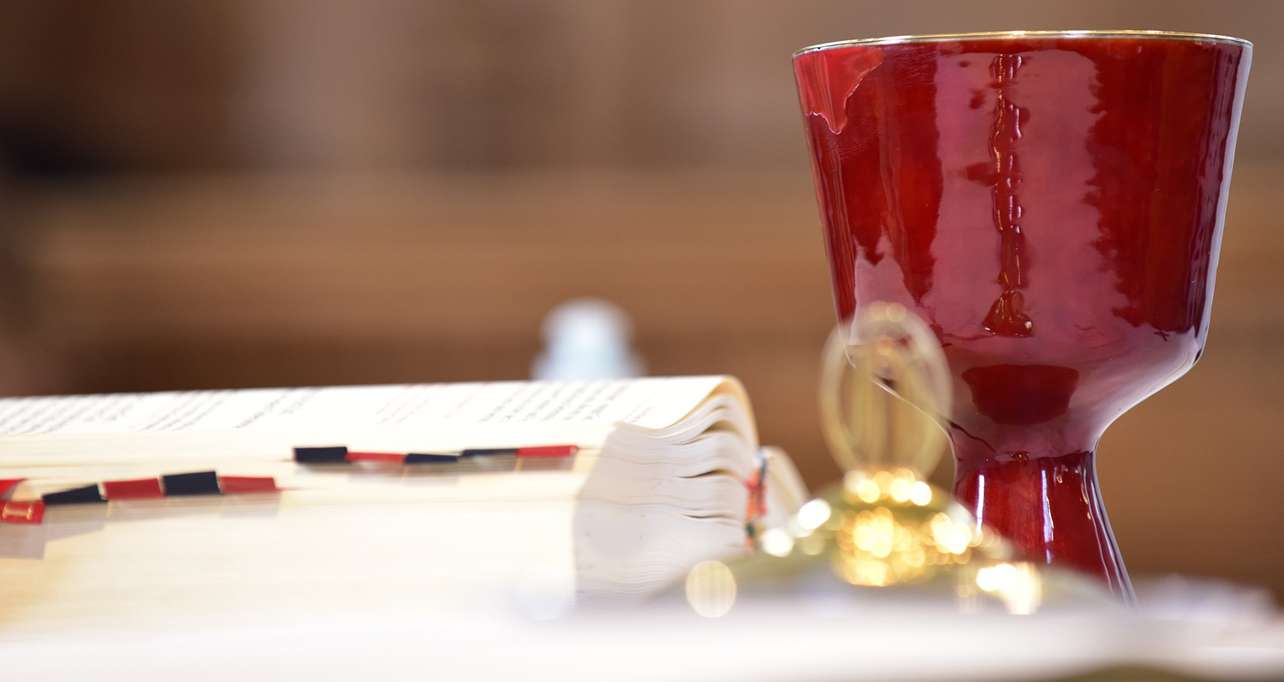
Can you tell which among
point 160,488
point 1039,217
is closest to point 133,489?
point 160,488

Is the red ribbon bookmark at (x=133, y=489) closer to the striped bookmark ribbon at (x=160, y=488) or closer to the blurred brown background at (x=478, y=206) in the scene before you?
the striped bookmark ribbon at (x=160, y=488)

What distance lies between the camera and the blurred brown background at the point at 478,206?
4.17 feet

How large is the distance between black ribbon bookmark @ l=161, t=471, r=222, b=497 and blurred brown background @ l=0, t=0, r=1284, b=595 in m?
0.98

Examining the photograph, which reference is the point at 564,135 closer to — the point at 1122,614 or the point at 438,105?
the point at 438,105

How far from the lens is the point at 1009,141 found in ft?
0.85

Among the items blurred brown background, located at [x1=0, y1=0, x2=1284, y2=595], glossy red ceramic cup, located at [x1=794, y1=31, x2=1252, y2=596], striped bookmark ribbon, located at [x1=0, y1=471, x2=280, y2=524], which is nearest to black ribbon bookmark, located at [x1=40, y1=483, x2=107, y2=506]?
striped bookmark ribbon, located at [x1=0, y1=471, x2=280, y2=524]

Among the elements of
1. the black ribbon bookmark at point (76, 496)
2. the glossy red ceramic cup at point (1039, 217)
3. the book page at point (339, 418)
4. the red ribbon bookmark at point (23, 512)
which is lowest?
the red ribbon bookmark at point (23, 512)

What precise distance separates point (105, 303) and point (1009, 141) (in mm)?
1204

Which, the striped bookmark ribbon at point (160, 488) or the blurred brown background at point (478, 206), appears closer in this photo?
the striped bookmark ribbon at point (160, 488)

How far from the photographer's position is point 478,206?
1293 mm

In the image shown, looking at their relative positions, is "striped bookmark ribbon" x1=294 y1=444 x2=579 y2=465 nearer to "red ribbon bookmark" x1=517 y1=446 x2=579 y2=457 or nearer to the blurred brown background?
"red ribbon bookmark" x1=517 y1=446 x2=579 y2=457

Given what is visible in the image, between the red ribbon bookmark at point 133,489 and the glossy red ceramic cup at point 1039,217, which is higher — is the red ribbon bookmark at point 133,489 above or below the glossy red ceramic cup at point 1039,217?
below

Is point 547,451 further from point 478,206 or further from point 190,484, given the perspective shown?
point 478,206

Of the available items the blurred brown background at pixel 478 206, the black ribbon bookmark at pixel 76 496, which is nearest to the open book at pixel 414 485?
the black ribbon bookmark at pixel 76 496
